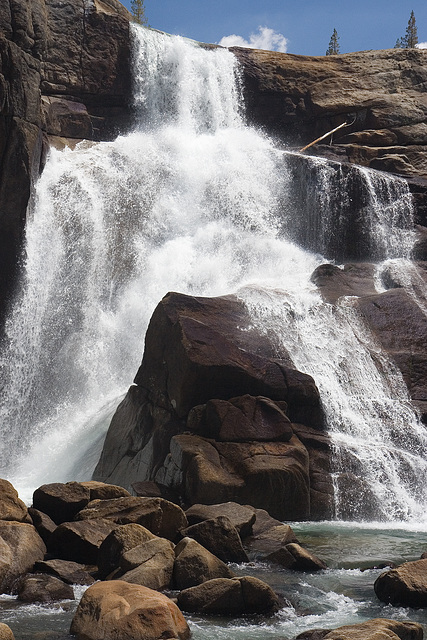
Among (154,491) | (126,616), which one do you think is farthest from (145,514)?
(154,491)

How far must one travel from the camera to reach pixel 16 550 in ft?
32.6

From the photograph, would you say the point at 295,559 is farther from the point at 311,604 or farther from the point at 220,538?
the point at 311,604

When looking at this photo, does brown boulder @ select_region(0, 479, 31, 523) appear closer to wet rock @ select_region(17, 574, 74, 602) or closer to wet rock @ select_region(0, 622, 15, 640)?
wet rock @ select_region(17, 574, 74, 602)

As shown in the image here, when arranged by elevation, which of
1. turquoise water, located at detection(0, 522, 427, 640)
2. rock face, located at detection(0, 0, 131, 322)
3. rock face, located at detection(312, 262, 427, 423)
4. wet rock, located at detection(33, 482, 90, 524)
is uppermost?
rock face, located at detection(0, 0, 131, 322)

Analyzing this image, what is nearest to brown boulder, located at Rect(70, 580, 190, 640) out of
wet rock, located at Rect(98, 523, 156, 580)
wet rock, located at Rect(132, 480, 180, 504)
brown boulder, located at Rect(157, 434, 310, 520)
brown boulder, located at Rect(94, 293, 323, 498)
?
wet rock, located at Rect(98, 523, 156, 580)

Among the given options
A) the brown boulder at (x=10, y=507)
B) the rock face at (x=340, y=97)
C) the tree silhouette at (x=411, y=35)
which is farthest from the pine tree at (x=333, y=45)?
the brown boulder at (x=10, y=507)

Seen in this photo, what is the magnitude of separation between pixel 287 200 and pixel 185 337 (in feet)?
48.0

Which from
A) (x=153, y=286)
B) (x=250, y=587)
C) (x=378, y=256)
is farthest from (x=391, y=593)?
(x=378, y=256)

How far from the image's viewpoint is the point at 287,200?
98.3ft

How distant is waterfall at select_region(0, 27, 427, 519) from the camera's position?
1845 centimetres

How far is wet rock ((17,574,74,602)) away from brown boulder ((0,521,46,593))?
20 centimetres

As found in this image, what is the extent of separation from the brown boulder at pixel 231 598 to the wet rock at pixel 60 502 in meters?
3.62

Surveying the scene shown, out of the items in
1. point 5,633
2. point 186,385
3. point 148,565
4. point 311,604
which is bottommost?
point 311,604

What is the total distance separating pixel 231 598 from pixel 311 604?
1099mm
